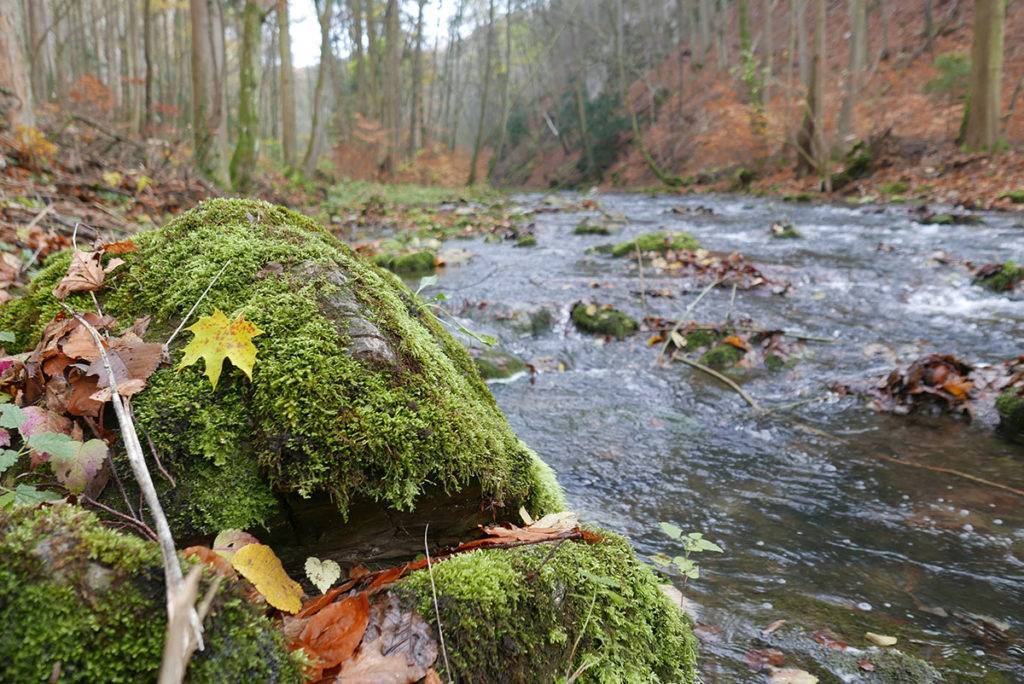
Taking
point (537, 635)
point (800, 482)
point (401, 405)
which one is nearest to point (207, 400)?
point (401, 405)

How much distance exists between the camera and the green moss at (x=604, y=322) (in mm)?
6074

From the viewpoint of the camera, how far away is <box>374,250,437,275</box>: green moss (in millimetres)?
7988

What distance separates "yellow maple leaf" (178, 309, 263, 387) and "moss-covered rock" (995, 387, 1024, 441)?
13.7 ft

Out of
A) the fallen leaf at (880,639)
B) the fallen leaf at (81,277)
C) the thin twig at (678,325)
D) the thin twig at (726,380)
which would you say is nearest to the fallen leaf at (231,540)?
the fallen leaf at (81,277)

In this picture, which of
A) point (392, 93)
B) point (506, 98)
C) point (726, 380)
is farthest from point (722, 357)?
point (506, 98)

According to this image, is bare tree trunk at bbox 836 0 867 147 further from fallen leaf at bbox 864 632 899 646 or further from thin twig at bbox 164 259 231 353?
thin twig at bbox 164 259 231 353

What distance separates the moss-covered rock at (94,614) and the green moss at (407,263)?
23.2 feet

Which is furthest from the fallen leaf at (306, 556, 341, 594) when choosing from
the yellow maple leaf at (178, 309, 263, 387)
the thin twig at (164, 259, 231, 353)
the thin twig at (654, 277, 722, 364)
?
the thin twig at (654, 277, 722, 364)

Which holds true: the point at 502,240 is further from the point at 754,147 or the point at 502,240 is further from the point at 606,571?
the point at 754,147

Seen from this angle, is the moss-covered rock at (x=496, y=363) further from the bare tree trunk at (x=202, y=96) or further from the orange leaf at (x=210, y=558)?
the bare tree trunk at (x=202, y=96)

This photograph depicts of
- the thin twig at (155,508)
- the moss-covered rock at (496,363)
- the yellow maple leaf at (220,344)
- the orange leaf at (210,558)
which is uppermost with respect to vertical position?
the yellow maple leaf at (220,344)

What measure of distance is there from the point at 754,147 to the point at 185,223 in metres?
20.1

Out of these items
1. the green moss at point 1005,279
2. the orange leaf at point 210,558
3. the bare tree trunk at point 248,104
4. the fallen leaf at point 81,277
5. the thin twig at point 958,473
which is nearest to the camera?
the orange leaf at point 210,558

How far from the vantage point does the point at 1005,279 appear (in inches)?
258
